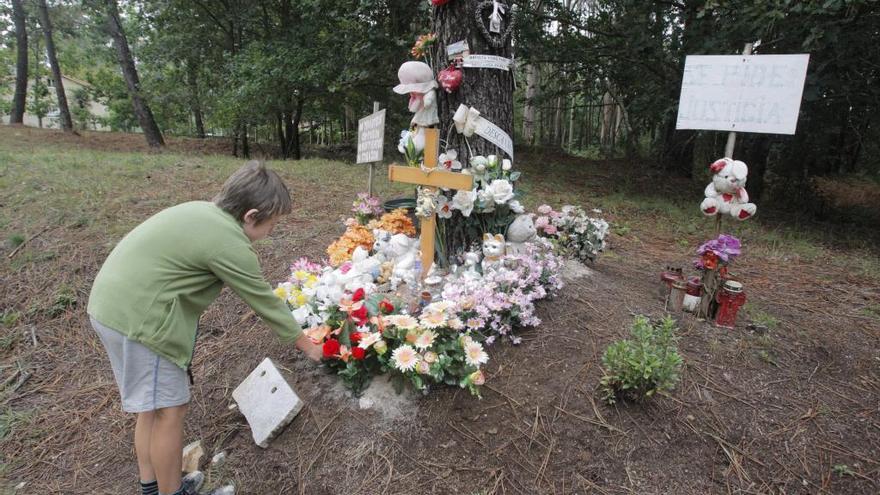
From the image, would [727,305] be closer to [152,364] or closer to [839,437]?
[839,437]

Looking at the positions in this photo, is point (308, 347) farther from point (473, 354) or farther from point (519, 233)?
point (519, 233)

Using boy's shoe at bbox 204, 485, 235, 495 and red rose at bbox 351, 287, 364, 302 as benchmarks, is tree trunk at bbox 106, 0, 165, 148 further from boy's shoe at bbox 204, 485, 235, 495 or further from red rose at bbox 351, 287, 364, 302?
boy's shoe at bbox 204, 485, 235, 495

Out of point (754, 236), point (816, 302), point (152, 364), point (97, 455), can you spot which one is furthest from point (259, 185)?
point (754, 236)

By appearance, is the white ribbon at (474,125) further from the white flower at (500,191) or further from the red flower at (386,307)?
the red flower at (386,307)

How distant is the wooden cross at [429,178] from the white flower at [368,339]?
2.40 ft

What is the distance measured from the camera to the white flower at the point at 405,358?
185 cm

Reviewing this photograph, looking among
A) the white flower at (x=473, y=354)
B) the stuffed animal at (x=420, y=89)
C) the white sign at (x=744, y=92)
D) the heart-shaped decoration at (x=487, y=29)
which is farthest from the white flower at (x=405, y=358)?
the white sign at (x=744, y=92)

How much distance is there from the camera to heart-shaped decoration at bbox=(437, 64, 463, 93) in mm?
2674

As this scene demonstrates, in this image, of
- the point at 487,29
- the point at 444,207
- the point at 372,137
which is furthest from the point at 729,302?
the point at 372,137

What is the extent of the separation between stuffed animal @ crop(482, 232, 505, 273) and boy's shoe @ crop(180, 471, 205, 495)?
161cm

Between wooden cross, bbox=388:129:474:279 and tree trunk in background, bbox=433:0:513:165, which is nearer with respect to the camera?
wooden cross, bbox=388:129:474:279

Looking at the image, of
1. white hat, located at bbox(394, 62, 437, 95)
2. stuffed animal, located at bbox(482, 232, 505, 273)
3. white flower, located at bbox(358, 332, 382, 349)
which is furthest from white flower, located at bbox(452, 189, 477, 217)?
white flower, located at bbox(358, 332, 382, 349)

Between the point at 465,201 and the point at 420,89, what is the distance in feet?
2.44

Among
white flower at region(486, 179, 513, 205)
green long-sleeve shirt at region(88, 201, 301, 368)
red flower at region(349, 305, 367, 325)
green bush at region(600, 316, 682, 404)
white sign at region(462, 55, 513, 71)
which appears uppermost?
white sign at region(462, 55, 513, 71)
